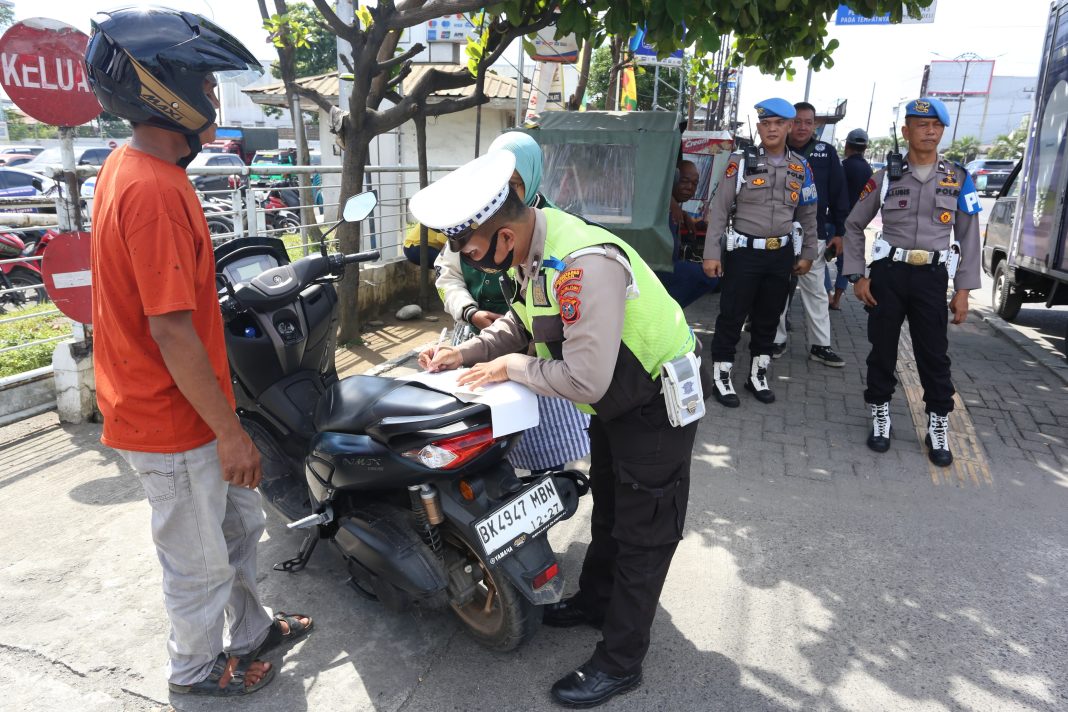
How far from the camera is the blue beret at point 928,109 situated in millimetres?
4066

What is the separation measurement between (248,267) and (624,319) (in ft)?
6.17

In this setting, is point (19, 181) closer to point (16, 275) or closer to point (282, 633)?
point (16, 275)

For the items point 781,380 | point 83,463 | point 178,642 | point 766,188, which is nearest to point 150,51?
point 178,642

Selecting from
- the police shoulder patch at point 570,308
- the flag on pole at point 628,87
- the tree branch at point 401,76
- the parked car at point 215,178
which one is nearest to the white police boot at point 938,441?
the police shoulder patch at point 570,308

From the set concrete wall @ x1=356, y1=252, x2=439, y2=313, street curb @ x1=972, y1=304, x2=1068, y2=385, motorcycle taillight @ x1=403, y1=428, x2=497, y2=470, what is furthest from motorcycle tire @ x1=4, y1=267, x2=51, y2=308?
street curb @ x1=972, y1=304, x2=1068, y2=385

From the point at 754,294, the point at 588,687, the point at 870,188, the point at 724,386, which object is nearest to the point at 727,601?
the point at 588,687

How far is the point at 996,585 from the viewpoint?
10.2 ft

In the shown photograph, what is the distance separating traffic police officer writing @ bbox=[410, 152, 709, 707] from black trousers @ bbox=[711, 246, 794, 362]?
293 centimetres

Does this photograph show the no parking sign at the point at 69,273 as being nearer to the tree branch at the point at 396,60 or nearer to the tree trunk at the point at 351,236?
the tree trunk at the point at 351,236

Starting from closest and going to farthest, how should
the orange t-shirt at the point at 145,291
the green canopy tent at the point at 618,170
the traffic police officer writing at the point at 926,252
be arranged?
the orange t-shirt at the point at 145,291, the traffic police officer writing at the point at 926,252, the green canopy tent at the point at 618,170

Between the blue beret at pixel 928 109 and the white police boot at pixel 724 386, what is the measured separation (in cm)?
210

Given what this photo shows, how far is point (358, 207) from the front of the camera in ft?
9.18

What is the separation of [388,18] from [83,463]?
3473mm

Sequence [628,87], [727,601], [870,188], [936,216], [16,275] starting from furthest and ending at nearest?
[628,87], [16,275], [870,188], [936,216], [727,601]
